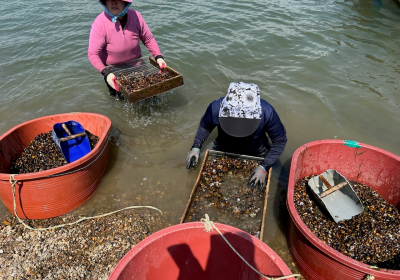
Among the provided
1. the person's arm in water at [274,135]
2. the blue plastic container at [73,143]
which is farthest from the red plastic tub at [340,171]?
the blue plastic container at [73,143]

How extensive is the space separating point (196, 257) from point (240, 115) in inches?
55.5

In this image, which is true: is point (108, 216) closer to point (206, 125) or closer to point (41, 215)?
point (41, 215)

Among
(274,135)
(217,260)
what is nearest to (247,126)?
(274,135)

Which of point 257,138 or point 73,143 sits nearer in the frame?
point 257,138

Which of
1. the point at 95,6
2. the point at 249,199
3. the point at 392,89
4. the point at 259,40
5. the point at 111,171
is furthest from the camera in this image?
the point at 95,6

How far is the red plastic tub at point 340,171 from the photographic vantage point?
2092 millimetres

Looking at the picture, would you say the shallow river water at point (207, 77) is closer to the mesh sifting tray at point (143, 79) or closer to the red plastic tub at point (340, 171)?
the red plastic tub at point (340, 171)

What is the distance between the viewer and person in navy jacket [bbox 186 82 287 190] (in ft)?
8.54

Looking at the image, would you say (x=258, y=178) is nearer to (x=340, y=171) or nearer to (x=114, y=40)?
(x=340, y=171)

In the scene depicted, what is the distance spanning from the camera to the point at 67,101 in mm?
5562

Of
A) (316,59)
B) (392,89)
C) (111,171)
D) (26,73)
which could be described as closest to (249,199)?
(111,171)

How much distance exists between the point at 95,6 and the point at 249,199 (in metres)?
9.74

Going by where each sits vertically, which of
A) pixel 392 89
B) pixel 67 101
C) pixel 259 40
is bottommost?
pixel 67 101

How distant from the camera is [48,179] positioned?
2.86 metres
